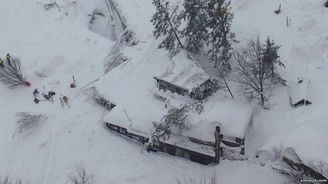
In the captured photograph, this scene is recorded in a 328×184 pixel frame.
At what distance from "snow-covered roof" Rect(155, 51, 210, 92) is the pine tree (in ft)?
5.44

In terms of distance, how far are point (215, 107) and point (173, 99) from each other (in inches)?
135

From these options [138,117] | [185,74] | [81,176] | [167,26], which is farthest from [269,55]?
[81,176]

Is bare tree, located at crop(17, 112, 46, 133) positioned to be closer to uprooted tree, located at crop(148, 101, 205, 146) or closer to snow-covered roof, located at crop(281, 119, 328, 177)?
uprooted tree, located at crop(148, 101, 205, 146)

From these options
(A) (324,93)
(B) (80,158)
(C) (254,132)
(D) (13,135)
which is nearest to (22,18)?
(D) (13,135)

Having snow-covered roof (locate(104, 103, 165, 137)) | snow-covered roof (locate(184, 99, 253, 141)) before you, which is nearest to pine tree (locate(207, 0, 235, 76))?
snow-covered roof (locate(184, 99, 253, 141))

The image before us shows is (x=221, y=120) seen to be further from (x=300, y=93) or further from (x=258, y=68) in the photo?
(x=300, y=93)

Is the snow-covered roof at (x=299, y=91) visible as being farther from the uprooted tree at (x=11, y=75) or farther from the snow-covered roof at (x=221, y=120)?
the uprooted tree at (x=11, y=75)

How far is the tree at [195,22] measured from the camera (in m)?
36.9

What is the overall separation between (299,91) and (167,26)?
1213cm

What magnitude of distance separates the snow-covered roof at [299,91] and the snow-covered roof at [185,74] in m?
7.05

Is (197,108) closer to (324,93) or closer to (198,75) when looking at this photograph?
(198,75)

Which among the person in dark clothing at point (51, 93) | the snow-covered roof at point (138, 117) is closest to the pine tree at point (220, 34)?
the snow-covered roof at point (138, 117)

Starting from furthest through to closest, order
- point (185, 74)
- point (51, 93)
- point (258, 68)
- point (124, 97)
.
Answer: point (51, 93)
point (124, 97)
point (185, 74)
point (258, 68)

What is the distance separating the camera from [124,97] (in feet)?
134
